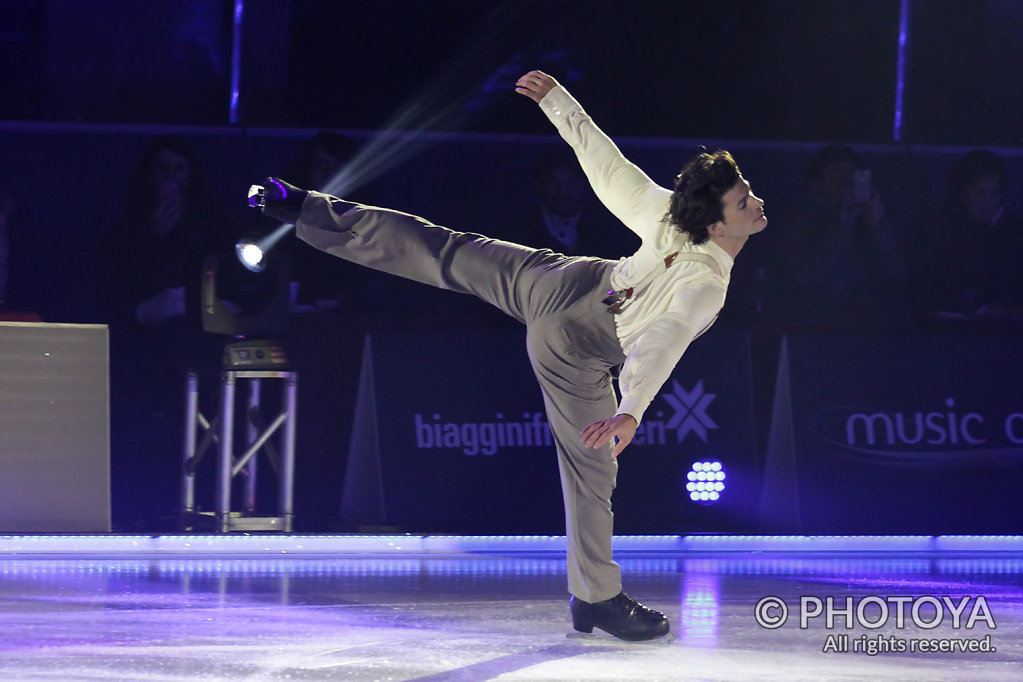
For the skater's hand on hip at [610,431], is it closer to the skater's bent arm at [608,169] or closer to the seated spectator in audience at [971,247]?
the skater's bent arm at [608,169]

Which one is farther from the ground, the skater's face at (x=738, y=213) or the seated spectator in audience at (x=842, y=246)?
the seated spectator in audience at (x=842, y=246)

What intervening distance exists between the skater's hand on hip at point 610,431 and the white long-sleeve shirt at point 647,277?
0.04 m

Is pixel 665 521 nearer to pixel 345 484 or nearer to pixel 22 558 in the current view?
pixel 345 484

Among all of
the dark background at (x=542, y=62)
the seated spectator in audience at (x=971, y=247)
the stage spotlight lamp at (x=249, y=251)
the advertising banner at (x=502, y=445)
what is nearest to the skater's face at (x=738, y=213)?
the stage spotlight lamp at (x=249, y=251)

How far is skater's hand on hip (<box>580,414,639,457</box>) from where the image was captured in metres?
3.09

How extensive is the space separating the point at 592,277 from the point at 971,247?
3773 mm

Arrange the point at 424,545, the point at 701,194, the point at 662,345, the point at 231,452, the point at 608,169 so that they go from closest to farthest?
the point at 662,345 < the point at 701,194 < the point at 608,169 < the point at 424,545 < the point at 231,452

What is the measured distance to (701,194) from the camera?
3443 mm

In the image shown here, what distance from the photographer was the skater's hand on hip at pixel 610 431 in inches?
122

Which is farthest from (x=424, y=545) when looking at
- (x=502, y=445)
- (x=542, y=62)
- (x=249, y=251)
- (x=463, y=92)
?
(x=542, y=62)

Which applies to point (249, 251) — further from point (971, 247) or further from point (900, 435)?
point (971, 247)

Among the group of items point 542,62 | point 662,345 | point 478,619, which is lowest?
point 478,619

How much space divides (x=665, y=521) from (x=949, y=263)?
7.23ft

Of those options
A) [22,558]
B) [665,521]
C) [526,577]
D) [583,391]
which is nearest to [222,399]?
[22,558]
